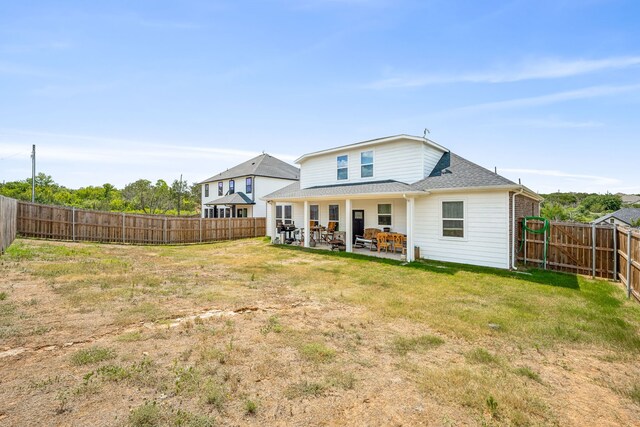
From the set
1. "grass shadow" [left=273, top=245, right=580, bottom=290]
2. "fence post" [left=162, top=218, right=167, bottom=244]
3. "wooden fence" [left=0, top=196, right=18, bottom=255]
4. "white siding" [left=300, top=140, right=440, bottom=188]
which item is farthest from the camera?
"fence post" [left=162, top=218, right=167, bottom=244]

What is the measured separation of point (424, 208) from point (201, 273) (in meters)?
9.14

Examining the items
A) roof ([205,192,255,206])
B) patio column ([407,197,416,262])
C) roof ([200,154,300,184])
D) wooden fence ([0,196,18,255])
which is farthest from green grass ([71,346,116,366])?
roof ([200,154,300,184])

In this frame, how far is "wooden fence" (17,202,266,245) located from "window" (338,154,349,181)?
9822 millimetres

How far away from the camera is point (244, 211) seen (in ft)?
85.6

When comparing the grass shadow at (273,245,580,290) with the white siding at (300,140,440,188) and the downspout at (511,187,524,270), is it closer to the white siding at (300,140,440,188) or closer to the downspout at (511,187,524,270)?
the downspout at (511,187,524,270)

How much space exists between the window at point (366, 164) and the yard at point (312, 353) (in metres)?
8.00

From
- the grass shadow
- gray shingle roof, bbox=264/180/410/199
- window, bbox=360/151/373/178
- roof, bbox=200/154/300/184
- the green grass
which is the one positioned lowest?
the grass shadow

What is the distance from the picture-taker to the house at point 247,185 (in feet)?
82.0

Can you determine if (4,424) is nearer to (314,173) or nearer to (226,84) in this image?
(226,84)

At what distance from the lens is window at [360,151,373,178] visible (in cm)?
1469

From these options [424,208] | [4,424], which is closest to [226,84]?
[424,208]

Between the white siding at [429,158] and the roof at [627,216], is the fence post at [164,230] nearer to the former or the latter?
the white siding at [429,158]

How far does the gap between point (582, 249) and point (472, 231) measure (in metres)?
3.26

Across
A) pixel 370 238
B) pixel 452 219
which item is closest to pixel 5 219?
pixel 370 238
